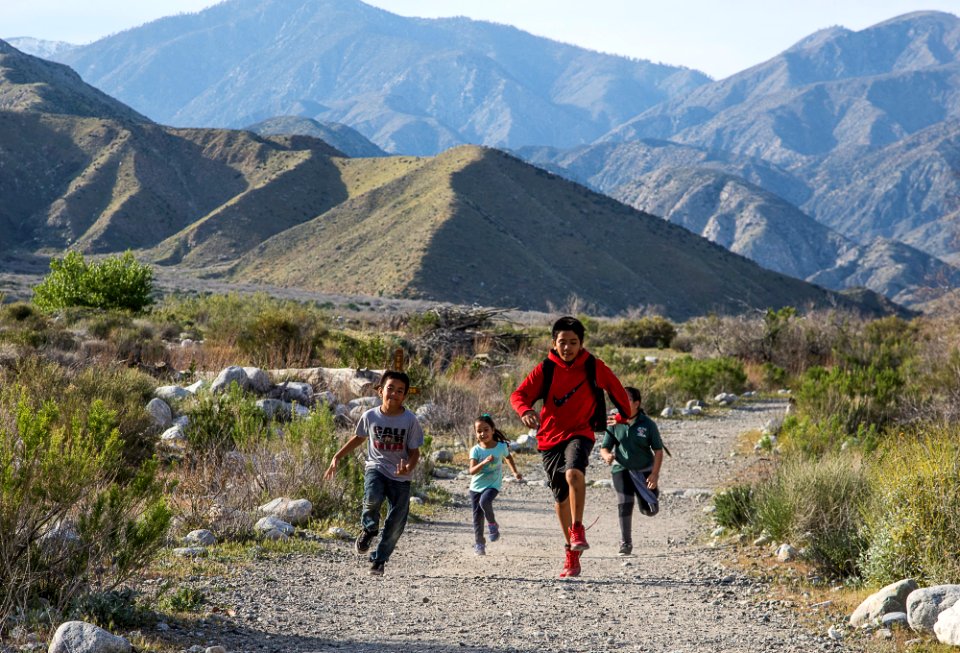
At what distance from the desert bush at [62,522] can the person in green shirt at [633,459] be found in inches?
154

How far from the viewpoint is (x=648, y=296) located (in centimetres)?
8644

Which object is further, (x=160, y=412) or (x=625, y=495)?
(x=160, y=412)

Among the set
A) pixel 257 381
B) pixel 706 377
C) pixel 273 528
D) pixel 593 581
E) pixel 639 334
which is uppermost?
pixel 257 381

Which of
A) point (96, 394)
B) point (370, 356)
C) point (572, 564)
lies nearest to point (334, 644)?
point (572, 564)

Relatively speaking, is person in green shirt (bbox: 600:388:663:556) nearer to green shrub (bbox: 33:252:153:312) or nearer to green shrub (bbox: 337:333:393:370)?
green shrub (bbox: 337:333:393:370)

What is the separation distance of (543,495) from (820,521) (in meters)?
4.40

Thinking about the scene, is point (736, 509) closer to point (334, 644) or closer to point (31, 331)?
point (334, 644)

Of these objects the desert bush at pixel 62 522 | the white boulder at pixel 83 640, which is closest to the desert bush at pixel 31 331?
the desert bush at pixel 62 522

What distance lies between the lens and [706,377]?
22469 mm

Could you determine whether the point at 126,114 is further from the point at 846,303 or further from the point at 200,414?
the point at 200,414

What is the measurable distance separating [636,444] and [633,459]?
13 centimetres

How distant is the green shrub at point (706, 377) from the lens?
21906 mm

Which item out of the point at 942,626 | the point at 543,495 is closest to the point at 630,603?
the point at 942,626

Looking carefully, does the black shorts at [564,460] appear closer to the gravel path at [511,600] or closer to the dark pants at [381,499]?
the gravel path at [511,600]
